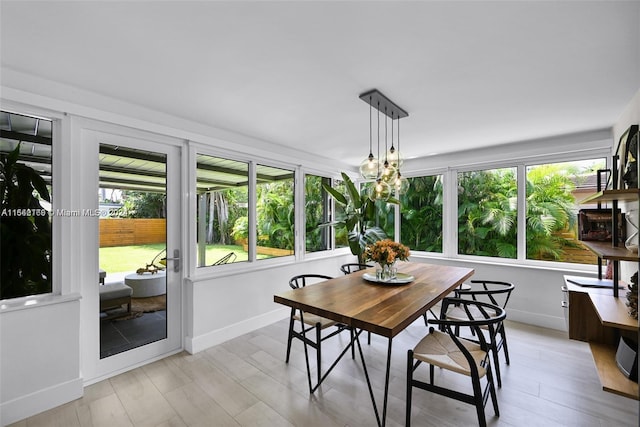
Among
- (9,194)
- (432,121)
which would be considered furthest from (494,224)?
(9,194)

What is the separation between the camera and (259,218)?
12.8ft

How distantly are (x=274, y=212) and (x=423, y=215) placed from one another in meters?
2.58

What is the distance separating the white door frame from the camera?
245 centimetres

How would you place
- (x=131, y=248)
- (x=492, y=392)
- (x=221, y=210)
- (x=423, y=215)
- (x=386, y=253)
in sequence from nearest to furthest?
1. (x=492, y=392)
2. (x=386, y=253)
3. (x=131, y=248)
4. (x=221, y=210)
5. (x=423, y=215)

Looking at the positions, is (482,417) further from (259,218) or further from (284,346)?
(259,218)

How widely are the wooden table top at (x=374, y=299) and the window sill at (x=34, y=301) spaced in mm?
1608

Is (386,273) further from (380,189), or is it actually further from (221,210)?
(221,210)

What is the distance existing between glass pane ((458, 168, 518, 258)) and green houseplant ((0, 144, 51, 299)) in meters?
4.94

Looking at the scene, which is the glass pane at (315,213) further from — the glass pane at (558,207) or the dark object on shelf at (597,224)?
the dark object on shelf at (597,224)

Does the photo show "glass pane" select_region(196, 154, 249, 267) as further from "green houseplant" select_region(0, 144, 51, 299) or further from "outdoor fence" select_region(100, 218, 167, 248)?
"green houseplant" select_region(0, 144, 51, 299)

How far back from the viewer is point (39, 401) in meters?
2.10

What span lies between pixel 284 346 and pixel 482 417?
2.01m

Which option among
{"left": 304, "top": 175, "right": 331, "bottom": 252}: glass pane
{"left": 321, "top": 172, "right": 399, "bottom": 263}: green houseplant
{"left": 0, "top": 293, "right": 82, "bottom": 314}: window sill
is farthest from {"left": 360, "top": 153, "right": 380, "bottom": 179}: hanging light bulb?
{"left": 0, "top": 293, "right": 82, "bottom": 314}: window sill

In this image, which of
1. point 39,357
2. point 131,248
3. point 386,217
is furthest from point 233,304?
point 386,217
